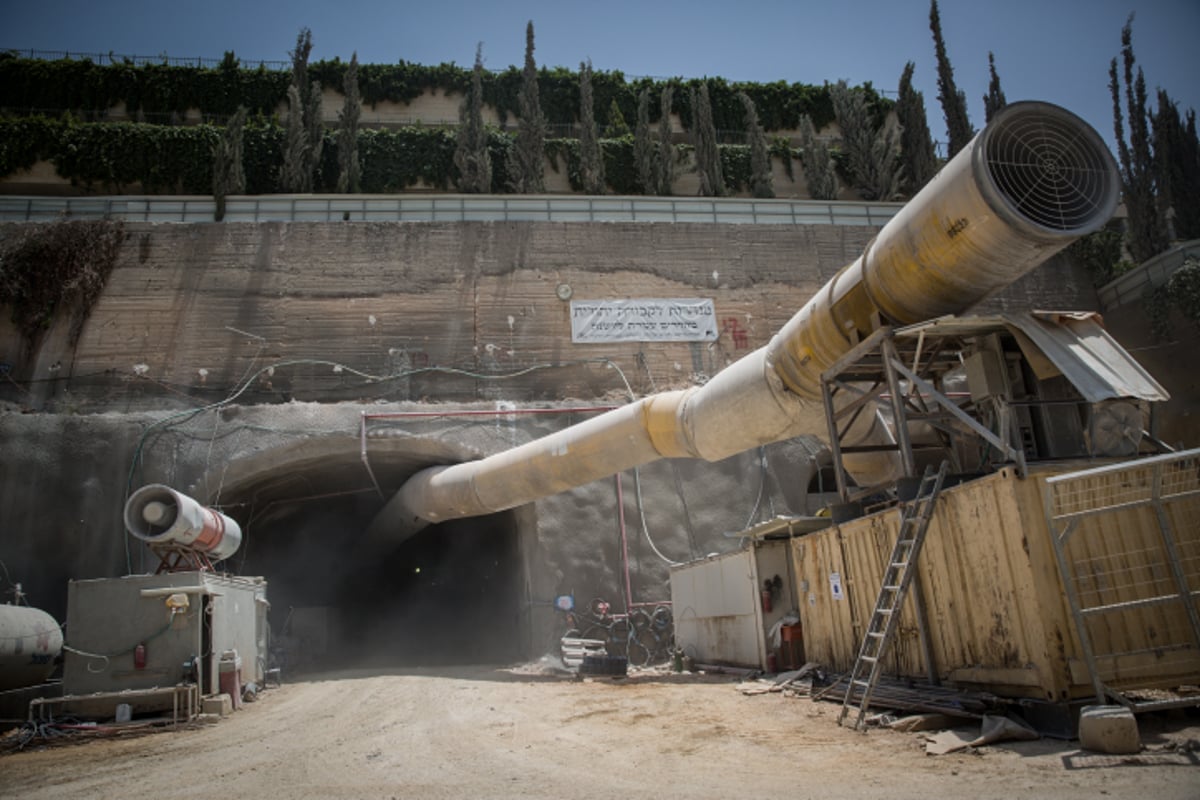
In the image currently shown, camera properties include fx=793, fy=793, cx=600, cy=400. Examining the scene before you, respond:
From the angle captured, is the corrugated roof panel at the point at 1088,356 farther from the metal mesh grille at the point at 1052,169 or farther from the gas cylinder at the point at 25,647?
the gas cylinder at the point at 25,647

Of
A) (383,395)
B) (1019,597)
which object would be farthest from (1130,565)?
(383,395)

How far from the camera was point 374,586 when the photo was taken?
989 inches

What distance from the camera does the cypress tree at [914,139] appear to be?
2956cm

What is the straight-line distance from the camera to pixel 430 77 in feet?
118

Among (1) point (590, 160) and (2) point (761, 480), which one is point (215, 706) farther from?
(1) point (590, 160)

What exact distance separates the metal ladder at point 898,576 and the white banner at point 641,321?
13.1 meters

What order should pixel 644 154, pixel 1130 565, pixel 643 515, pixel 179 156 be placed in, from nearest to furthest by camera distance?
pixel 1130 565 < pixel 643 515 < pixel 179 156 < pixel 644 154

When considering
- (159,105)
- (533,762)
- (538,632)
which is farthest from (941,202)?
(159,105)

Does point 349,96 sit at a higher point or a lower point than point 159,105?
lower

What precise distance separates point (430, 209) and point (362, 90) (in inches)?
624

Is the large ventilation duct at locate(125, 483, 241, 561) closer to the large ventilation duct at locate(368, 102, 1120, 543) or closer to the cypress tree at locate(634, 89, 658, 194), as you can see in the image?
the large ventilation duct at locate(368, 102, 1120, 543)

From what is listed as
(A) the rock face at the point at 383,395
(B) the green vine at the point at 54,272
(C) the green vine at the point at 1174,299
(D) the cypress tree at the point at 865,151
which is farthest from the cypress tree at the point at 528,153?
(C) the green vine at the point at 1174,299

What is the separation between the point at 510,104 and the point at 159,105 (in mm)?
14722

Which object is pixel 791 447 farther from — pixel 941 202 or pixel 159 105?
pixel 159 105
